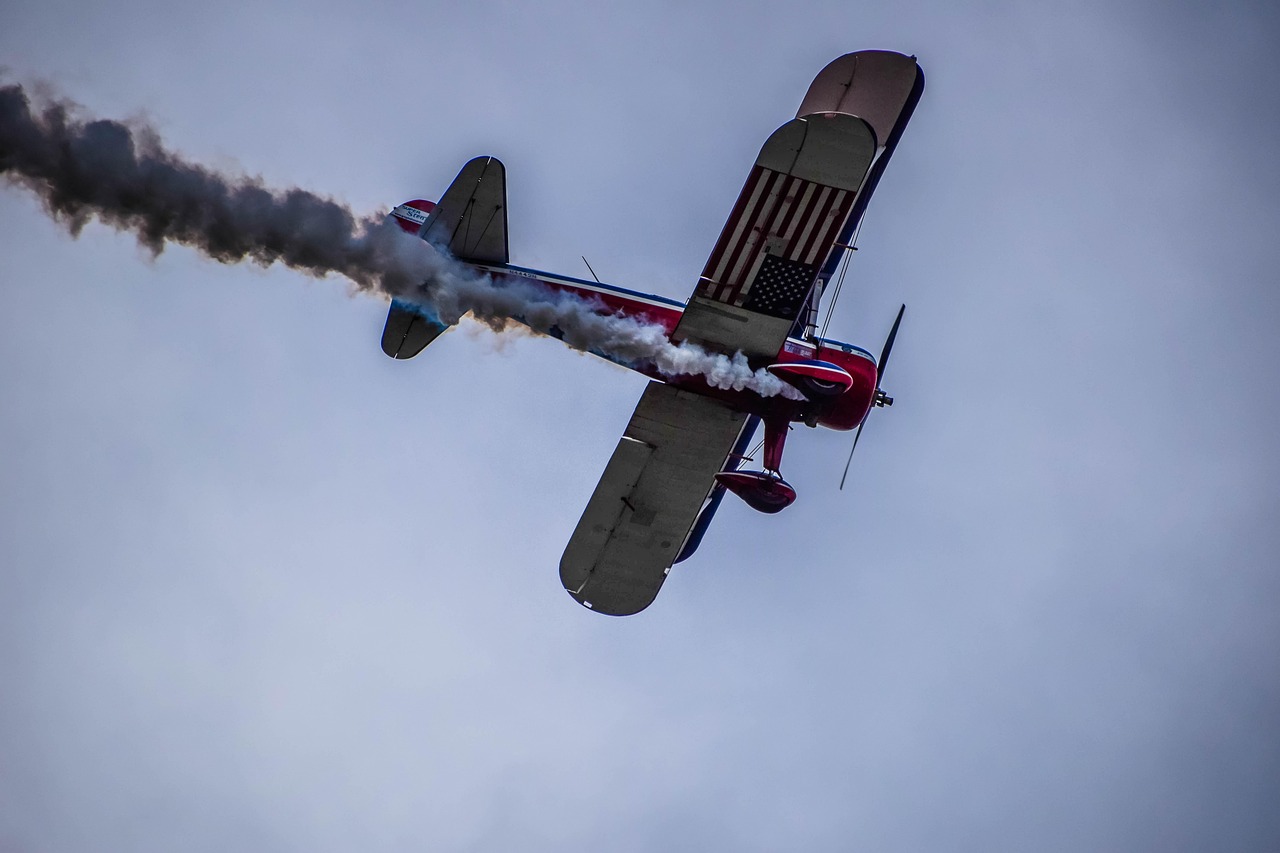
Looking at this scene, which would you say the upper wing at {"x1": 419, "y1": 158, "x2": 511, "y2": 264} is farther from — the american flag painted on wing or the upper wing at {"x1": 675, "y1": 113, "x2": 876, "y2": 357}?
the american flag painted on wing

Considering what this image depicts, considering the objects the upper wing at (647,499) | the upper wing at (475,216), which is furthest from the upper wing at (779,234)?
the upper wing at (475,216)

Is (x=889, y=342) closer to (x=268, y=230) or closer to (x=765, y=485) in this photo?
(x=765, y=485)

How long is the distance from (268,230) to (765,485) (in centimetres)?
527

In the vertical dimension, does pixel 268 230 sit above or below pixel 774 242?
below

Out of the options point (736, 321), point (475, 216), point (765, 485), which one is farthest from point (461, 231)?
point (765, 485)

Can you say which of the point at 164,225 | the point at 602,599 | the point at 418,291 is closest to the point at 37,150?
the point at 164,225

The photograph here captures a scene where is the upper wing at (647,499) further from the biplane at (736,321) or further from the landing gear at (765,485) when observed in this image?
the landing gear at (765,485)

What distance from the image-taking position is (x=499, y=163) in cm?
1250

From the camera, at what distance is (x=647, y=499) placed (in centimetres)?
1352

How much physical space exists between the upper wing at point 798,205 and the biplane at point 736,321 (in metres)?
0.01

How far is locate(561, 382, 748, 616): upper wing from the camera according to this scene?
42.9 ft

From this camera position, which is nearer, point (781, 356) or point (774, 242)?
point (774, 242)

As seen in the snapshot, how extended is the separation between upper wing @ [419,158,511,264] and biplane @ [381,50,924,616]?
12 mm

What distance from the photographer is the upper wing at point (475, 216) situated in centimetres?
1253
